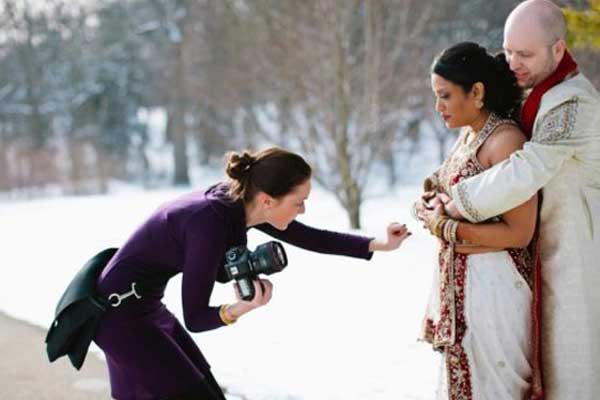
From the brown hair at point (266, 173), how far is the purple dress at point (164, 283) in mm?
69

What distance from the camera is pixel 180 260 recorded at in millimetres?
2883

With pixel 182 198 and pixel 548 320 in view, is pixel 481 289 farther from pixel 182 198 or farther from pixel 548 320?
pixel 182 198

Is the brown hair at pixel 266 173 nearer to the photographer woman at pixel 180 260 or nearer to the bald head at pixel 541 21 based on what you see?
the photographer woman at pixel 180 260

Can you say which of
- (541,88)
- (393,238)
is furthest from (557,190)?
(393,238)

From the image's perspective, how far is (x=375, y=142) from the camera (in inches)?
502

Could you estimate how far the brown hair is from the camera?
285 cm

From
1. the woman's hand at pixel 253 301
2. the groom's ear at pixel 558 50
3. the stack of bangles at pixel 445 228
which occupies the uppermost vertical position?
the groom's ear at pixel 558 50

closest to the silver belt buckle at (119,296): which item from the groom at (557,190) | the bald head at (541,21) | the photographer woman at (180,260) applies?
the photographer woman at (180,260)

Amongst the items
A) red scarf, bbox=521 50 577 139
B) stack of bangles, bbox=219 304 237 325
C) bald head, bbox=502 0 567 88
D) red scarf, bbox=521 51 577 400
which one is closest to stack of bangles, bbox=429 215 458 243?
red scarf, bbox=521 51 577 400

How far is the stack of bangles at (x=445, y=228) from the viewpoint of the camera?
2.78 metres

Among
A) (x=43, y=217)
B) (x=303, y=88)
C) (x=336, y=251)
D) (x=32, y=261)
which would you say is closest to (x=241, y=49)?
(x=43, y=217)

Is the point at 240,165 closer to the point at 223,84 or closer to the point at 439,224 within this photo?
the point at 439,224

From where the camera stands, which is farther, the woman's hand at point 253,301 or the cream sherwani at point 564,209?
the woman's hand at point 253,301

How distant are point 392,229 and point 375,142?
9533 mm
